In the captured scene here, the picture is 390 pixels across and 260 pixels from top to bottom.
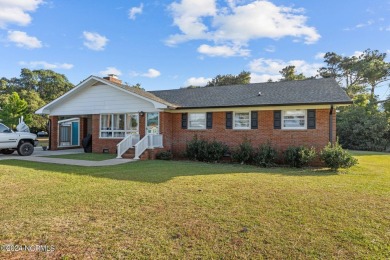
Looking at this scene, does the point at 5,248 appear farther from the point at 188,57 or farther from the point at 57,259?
the point at 188,57

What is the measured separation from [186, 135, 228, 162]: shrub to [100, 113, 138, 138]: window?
13.8 ft

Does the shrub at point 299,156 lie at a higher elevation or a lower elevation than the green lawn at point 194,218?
higher

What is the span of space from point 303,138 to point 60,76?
54.1 meters

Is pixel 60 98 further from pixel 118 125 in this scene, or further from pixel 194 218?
pixel 194 218

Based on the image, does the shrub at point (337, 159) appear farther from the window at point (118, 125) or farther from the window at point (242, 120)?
the window at point (118, 125)

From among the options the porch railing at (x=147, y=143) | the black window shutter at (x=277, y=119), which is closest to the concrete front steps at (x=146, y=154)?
the porch railing at (x=147, y=143)

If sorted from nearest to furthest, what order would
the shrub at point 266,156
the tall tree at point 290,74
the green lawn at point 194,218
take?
the green lawn at point 194,218, the shrub at point 266,156, the tall tree at point 290,74

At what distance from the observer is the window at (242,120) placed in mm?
14391

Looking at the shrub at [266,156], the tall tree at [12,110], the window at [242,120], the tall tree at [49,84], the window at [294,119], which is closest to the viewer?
the shrub at [266,156]

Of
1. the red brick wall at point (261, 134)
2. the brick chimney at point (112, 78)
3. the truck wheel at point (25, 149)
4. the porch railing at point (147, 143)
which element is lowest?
the truck wheel at point (25, 149)

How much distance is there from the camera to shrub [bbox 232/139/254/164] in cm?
1298

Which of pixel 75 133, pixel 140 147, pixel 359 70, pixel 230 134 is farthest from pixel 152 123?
pixel 359 70

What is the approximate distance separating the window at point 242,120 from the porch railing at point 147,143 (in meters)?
4.47

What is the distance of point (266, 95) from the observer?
14.8m
